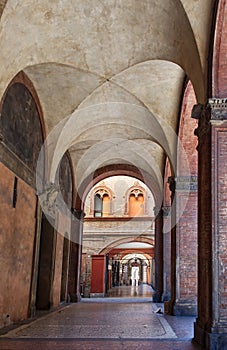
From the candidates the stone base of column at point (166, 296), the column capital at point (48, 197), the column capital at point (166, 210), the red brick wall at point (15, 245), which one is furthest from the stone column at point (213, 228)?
the column capital at point (166, 210)

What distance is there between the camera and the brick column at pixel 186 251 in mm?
11570

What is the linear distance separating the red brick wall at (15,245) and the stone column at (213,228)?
12.3 feet

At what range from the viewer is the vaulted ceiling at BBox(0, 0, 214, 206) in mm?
7953

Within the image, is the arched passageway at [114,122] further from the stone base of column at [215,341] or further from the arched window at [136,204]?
the arched window at [136,204]

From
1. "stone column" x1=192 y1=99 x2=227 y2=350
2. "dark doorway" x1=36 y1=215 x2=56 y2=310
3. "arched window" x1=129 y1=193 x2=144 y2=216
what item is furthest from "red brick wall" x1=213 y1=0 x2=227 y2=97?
"arched window" x1=129 y1=193 x2=144 y2=216

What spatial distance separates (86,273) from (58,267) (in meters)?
10.5

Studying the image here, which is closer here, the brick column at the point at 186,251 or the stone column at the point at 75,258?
the brick column at the point at 186,251

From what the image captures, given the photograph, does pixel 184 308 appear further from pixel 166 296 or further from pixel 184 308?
pixel 166 296

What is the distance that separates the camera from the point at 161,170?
57.2 ft

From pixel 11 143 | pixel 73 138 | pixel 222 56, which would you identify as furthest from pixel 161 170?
pixel 222 56

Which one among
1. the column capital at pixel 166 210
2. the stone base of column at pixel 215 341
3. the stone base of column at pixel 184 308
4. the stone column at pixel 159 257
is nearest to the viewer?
the stone base of column at pixel 215 341

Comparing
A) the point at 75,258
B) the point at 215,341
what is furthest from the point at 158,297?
the point at 215,341

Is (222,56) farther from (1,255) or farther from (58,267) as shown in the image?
(58,267)

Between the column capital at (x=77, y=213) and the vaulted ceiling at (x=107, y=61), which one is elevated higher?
the vaulted ceiling at (x=107, y=61)
